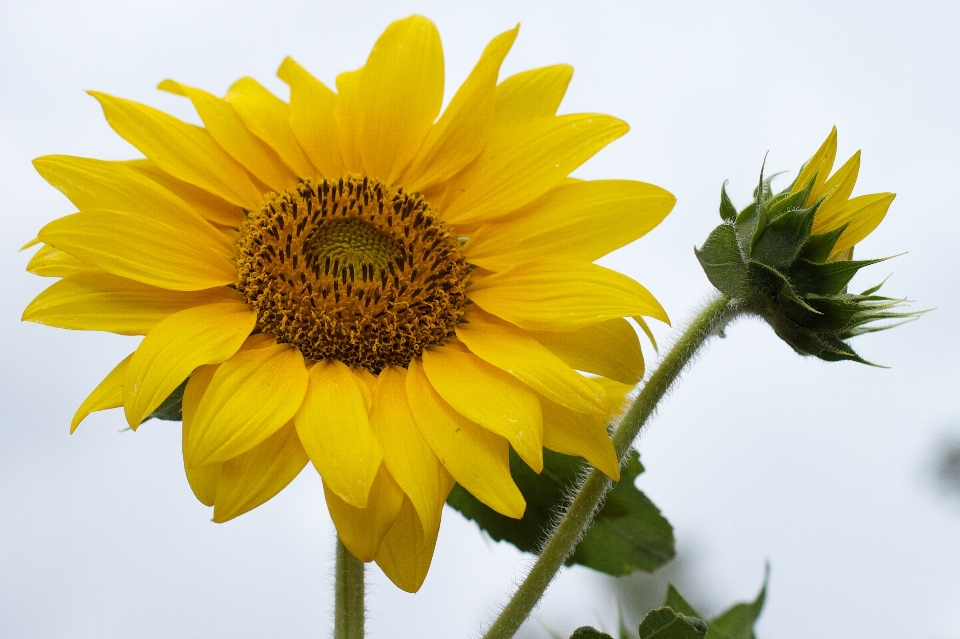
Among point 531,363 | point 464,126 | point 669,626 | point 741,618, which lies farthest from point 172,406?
point 741,618

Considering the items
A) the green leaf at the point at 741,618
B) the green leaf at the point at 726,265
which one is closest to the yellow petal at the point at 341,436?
the green leaf at the point at 726,265

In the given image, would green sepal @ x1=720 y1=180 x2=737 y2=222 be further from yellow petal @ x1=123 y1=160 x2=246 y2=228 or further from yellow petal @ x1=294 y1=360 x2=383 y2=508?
yellow petal @ x1=123 y1=160 x2=246 y2=228

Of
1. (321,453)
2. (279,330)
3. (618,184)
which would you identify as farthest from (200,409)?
(618,184)

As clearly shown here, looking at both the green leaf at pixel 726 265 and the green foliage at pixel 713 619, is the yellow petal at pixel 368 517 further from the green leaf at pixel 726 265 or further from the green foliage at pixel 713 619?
the green leaf at pixel 726 265

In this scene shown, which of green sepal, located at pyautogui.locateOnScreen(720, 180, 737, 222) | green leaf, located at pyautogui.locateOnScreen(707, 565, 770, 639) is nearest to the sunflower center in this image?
green sepal, located at pyautogui.locateOnScreen(720, 180, 737, 222)

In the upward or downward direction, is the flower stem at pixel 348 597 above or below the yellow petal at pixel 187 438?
below

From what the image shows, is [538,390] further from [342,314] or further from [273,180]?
[273,180]

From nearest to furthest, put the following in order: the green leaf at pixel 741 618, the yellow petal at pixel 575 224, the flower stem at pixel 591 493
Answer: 1. the flower stem at pixel 591 493
2. the yellow petal at pixel 575 224
3. the green leaf at pixel 741 618
